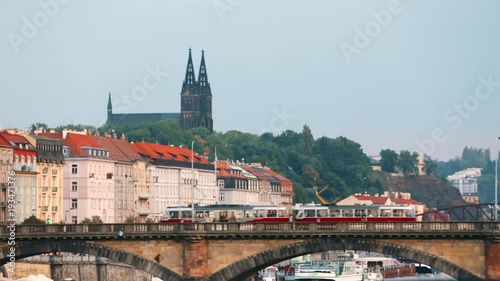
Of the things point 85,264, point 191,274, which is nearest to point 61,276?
point 85,264

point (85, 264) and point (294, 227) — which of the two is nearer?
point (294, 227)

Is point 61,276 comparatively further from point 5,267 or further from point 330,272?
point 330,272

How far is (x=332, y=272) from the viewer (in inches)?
6486

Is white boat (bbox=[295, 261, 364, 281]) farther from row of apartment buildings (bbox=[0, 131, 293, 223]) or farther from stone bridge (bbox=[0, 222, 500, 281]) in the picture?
stone bridge (bbox=[0, 222, 500, 281])

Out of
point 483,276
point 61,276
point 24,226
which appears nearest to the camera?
point 483,276

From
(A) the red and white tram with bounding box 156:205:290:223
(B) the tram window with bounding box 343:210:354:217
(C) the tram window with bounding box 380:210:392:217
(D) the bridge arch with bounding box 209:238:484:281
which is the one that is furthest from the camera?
(A) the red and white tram with bounding box 156:205:290:223

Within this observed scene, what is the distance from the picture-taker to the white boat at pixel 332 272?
160750mm

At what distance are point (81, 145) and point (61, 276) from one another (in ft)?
124

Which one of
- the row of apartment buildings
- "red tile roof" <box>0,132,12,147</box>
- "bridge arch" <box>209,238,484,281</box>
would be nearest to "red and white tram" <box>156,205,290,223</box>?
"bridge arch" <box>209,238,484,281</box>

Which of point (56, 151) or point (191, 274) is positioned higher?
point (56, 151)

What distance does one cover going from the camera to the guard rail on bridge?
105 metres

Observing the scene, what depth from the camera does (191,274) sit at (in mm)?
108812

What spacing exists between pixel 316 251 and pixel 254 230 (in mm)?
4153

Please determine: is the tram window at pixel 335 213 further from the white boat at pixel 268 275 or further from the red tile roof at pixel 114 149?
the red tile roof at pixel 114 149
